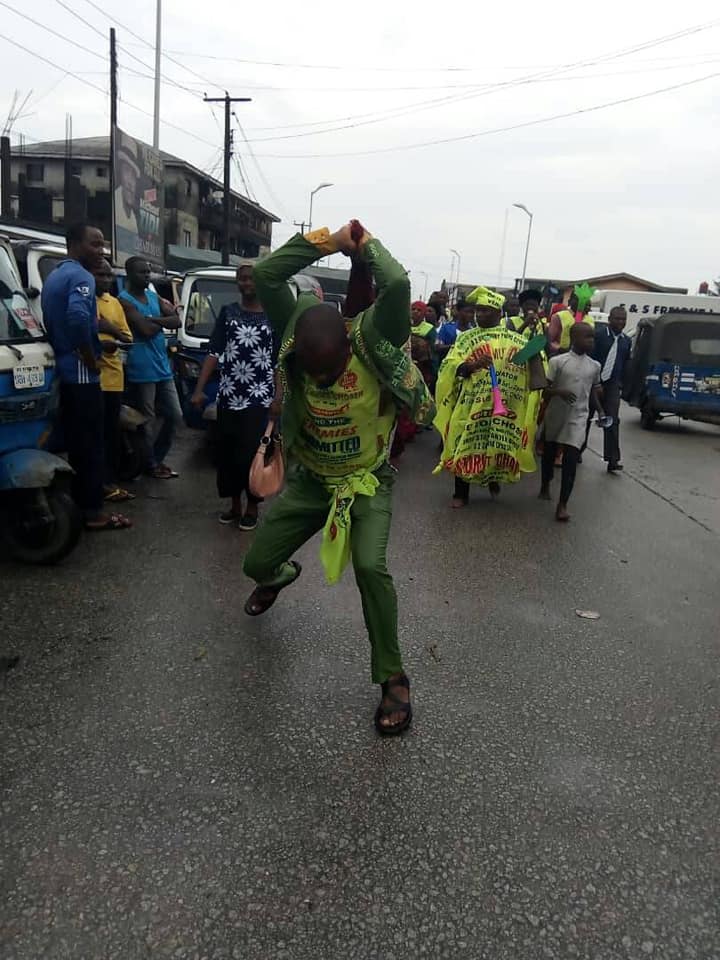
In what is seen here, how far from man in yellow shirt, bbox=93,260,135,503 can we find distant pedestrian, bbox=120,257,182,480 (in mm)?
219

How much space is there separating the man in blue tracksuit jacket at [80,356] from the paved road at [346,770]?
608mm

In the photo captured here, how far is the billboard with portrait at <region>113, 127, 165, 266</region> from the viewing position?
20.0m

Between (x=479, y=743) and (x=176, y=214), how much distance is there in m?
48.5

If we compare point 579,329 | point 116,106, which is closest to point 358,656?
point 579,329

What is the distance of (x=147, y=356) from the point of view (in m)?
6.43

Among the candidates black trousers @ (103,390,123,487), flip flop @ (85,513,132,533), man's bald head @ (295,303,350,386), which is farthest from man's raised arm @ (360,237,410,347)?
black trousers @ (103,390,123,487)

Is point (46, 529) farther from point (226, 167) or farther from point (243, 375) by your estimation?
point (226, 167)

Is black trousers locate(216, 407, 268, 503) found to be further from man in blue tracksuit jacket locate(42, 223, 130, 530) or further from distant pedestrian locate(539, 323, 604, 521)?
distant pedestrian locate(539, 323, 604, 521)

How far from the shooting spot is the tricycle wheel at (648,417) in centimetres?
1325

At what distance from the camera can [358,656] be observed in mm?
3703

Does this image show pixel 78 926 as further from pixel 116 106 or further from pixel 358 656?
pixel 116 106

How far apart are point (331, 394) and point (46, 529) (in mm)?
2440

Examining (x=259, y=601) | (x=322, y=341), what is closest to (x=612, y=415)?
(x=259, y=601)

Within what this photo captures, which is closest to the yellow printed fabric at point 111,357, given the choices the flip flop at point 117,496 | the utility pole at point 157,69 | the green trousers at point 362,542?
the flip flop at point 117,496
